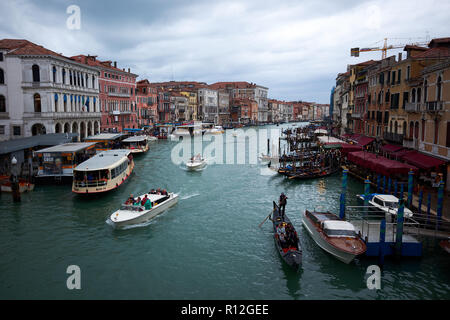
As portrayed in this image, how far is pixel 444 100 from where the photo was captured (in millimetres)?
18953

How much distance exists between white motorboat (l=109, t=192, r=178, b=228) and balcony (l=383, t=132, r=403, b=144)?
56.5 ft

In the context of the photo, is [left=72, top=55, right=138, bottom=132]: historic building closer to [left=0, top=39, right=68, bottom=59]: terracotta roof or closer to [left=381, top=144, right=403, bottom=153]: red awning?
[left=0, top=39, right=68, bottom=59]: terracotta roof

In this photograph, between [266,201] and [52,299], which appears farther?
[266,201]

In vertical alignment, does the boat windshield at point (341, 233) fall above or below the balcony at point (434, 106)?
below

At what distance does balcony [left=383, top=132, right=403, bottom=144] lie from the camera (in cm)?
2519

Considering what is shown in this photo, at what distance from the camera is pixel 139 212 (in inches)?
659

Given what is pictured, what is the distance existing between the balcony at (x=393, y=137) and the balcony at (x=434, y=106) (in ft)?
16.0

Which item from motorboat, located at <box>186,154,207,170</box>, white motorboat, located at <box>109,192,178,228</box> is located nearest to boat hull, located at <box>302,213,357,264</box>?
white motorboat, located at <box>109,192,178,228</box>

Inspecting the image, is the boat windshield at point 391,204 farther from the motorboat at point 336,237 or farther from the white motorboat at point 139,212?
the white motorboat at point 139,212

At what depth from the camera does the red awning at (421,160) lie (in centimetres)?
1875

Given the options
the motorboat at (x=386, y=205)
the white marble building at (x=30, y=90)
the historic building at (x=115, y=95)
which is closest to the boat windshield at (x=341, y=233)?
the motorboat at (x=386, y=205)

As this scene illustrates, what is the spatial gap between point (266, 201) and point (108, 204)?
30.8ft

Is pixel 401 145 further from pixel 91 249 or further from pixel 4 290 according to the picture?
pixel 4 290

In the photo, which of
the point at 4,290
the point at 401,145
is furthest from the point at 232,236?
the point at 401,145
